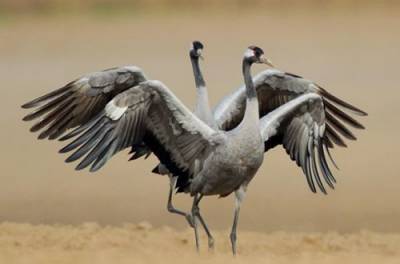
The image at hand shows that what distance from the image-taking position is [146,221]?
690 inches

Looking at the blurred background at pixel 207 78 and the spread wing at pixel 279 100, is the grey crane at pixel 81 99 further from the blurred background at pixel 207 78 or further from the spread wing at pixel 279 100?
the blurred background at pixel 207 78

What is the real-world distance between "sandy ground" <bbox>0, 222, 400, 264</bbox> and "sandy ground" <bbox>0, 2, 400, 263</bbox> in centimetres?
2

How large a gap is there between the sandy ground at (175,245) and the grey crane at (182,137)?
2.19 ft

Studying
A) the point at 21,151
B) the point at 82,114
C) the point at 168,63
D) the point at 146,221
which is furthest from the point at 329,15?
the point at 82,114

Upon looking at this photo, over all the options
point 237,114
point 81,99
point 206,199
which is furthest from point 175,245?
point 206,199

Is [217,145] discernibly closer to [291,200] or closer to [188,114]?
[188,114]

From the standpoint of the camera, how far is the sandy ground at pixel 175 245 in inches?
512

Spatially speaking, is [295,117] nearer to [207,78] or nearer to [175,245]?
[175,245]

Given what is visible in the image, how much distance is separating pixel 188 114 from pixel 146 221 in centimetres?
335

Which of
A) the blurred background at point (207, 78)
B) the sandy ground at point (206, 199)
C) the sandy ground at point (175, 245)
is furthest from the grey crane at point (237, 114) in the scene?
the blurred background at point (207, 78)

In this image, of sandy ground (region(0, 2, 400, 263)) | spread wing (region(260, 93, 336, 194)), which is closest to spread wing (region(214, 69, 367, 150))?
spread wing (region(260, 93, 336, 194))

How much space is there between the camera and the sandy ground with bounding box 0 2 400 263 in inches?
607

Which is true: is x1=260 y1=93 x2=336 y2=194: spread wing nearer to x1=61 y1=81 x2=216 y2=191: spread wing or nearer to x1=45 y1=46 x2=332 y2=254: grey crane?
x1=45 y1=46 x2=332 y2=254: grey crane

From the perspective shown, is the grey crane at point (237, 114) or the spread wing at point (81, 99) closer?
the grey crane at point (237, 114)
